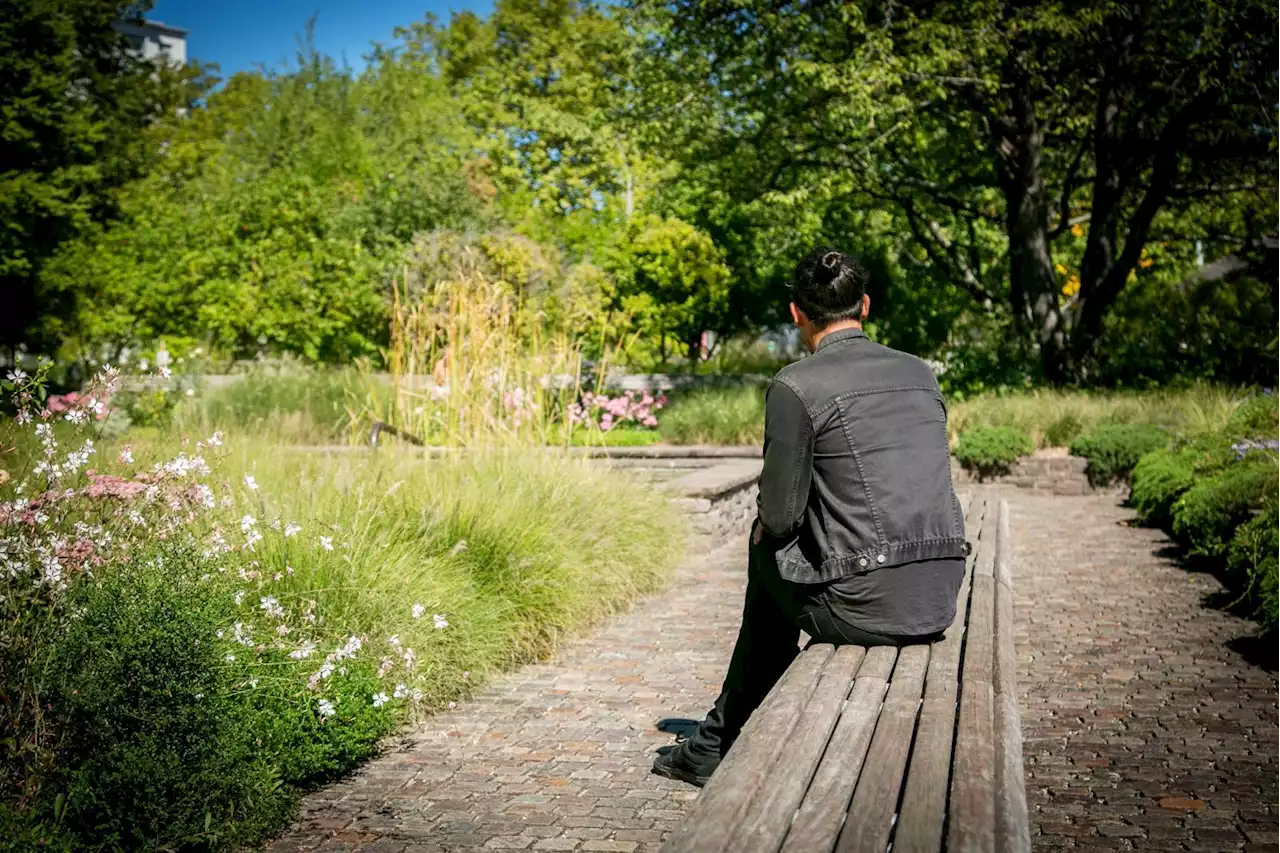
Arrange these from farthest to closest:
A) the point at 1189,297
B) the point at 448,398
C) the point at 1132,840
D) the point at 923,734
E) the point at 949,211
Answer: the point at 949,211
the point at 1189,297
the point at 448,398
the point at 1132,840
the point at 923,734

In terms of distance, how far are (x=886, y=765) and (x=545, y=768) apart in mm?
1871

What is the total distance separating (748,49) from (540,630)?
42.5ft

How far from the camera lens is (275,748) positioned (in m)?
3.55

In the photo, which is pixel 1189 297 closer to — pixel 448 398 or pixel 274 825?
pixel 448 398

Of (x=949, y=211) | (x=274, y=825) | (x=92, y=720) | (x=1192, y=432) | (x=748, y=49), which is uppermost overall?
(x=748, y=49)

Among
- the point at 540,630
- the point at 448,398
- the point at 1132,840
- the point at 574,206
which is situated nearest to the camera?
the point at 1132,840

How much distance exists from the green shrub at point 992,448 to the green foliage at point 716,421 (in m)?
2.91

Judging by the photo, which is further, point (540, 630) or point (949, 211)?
point (949, 211)

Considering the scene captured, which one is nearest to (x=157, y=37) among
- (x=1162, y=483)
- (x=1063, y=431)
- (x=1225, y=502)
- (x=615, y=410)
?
(x=615, y=410)

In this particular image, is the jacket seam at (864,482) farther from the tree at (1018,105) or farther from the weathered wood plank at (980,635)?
the tree at (1018,105)

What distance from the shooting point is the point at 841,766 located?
2447 millimetres

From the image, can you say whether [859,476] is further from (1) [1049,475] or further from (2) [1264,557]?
(1) [1049,475]

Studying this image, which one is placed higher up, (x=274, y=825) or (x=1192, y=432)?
(x=1192, y=432)

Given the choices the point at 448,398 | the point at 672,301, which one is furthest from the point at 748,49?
the point at 448,398
